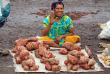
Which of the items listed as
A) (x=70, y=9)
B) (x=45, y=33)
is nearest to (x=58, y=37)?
(x=45, y=33)

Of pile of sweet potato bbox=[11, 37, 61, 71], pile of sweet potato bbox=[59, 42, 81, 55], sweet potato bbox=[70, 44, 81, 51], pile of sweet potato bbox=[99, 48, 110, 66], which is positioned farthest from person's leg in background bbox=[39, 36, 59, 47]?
pile of sweet potato bbox=[99, 48, 110, 66]

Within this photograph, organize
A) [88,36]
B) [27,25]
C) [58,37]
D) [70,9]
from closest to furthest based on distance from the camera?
1. [58,37]
2. [88,36]
3. [27,25]
4. [70,9]

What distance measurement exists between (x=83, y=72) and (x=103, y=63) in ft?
1.97

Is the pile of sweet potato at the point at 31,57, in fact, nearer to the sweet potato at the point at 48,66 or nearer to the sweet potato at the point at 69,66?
the sweet potato at the point at 48,66

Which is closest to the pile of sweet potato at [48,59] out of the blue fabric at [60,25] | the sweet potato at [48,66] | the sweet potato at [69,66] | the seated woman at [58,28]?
the sweet potato at [48,66]

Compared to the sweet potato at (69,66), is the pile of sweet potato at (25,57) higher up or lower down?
higher up

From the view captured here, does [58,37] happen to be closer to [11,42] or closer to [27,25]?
[11,42]

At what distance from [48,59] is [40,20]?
12.4ft

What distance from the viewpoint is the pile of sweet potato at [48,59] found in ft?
14.5

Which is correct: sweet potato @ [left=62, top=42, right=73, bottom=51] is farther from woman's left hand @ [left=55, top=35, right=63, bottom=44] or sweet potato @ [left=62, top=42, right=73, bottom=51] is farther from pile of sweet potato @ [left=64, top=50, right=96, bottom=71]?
pile of sweet potato @ [left=64, top=50, right=96, bottom=71]

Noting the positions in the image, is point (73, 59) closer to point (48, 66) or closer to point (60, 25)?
point (48, 66)

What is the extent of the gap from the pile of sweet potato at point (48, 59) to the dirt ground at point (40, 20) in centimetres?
62

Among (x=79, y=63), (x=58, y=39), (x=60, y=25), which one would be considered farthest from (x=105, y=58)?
(x=60, y=25)

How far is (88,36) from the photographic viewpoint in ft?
21.6
